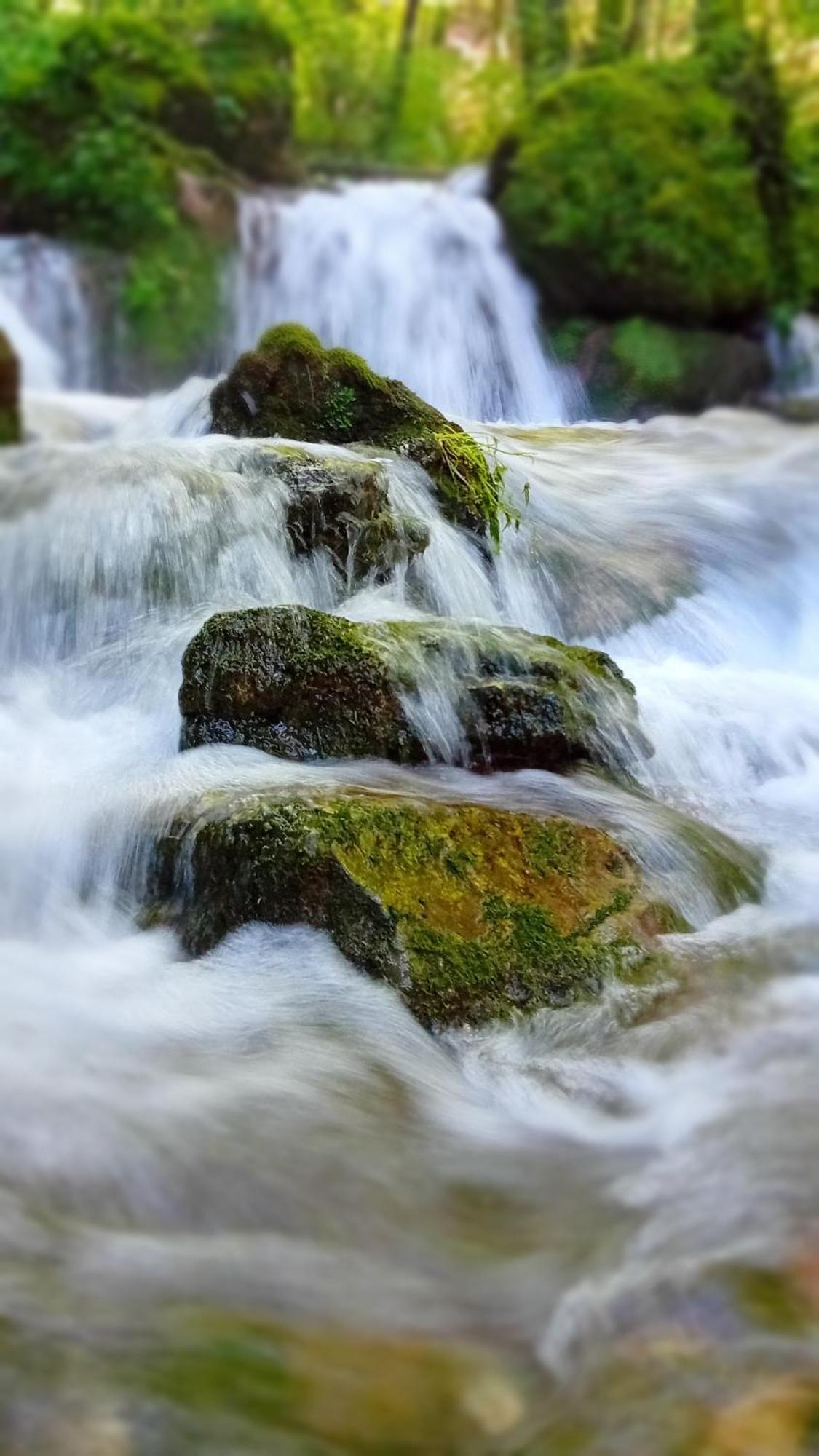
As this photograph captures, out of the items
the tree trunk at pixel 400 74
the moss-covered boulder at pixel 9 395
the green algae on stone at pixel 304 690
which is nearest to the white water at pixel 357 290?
the tree trunk at pixel 400 74

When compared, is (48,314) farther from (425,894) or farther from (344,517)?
(425,894)

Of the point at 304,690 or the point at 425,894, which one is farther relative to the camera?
the point at 304,690

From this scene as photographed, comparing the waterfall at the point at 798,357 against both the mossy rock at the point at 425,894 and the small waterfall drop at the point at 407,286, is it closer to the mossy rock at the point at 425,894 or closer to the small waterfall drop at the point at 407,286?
the small waterfall drop at the point at 407,286

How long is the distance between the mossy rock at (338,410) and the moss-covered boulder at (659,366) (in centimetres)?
195

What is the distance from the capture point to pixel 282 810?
111 inches

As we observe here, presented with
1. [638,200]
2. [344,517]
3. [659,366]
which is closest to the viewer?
[344,517]

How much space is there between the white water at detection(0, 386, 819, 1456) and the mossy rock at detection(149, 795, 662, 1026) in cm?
8

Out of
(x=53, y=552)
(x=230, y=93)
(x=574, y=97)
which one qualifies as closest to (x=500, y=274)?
(x=574, y=97)

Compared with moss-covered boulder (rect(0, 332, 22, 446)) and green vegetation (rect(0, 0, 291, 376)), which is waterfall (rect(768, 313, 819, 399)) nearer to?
green vegetation (rect(0, 0, 291, 376))

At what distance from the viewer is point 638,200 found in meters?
9.50

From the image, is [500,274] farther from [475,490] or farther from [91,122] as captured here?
[475,490]

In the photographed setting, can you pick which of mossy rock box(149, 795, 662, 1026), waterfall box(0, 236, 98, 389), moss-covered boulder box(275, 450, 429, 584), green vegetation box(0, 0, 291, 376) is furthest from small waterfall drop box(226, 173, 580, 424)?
mossy rock box(149, 795, 662, 1026)

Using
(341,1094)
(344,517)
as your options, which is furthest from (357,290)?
(341,1094)

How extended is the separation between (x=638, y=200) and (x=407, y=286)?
270 cm
